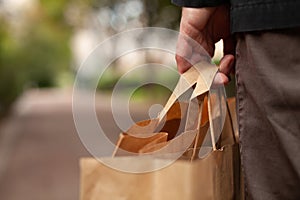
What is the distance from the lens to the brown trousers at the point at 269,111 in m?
1.54

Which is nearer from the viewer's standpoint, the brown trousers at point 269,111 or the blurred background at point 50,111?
the brown trousers at point 269,111

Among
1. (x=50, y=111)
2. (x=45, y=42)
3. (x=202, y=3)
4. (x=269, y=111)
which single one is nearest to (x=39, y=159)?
(x=202, y=3)

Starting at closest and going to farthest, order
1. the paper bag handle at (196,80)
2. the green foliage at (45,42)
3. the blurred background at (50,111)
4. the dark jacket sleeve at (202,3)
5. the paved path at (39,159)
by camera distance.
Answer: the dark jacket sleeve at (202,3)
the paper bag handle at (196,80)
the paved path at (39,159)
the blurred background at (50,111)
the green foliage at (45,42)

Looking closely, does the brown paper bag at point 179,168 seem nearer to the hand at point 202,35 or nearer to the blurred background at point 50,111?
the hand at point 202,35

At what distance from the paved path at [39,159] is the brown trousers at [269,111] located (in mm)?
5087

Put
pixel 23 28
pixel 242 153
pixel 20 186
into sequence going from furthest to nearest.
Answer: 1. pixel 23 28
2. pixel 20 186
3. pixel 242 153

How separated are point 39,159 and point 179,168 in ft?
26.9

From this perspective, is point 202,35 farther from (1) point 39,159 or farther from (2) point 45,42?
(2) point 45,42

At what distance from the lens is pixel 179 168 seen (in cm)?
156

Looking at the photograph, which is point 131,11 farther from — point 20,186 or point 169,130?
point 169,130

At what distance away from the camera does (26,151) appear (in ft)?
34.0

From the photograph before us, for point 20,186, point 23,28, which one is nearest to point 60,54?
point 23,28

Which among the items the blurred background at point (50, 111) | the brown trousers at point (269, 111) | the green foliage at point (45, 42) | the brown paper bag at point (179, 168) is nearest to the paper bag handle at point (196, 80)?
the brown paper bag at point (179, 168)

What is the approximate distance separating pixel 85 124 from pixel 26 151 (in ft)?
28.2
